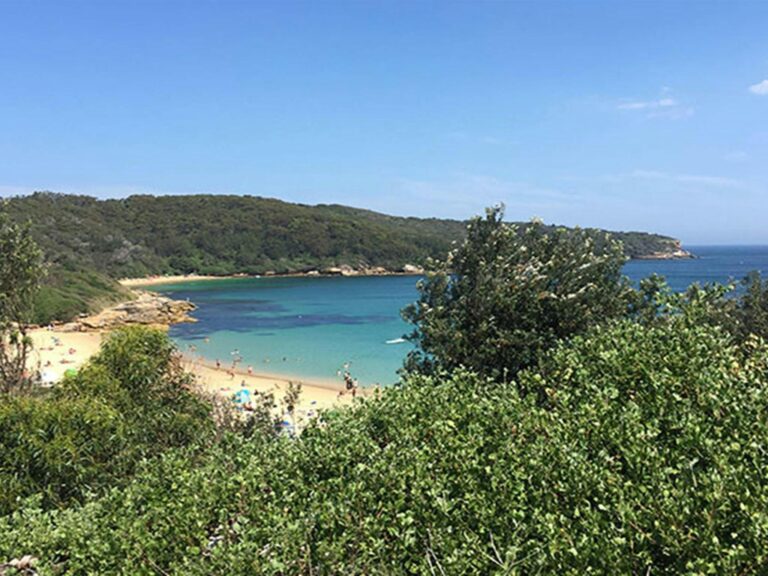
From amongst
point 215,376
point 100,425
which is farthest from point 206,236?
point 100,425

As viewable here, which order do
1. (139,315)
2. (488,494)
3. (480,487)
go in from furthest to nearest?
1. (139,315)
2. (480,487)
3. (488,494)

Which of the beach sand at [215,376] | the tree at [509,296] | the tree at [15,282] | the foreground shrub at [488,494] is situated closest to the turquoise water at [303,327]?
the beach sand at [215,376]

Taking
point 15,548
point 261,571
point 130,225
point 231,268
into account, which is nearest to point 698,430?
point 261,571

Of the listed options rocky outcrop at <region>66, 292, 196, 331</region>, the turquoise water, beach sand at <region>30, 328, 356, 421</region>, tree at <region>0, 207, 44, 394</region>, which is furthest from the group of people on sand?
tree at <region>0, 207, 44, 394</region>

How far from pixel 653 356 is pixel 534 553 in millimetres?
3748

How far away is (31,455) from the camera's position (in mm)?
10352

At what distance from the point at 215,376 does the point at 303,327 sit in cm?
2127

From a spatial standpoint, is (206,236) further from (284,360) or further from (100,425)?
(100,425)

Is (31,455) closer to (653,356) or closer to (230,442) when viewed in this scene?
(230,442)

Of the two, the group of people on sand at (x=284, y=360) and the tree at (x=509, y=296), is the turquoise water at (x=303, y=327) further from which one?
the tree at (x=509, y=296)

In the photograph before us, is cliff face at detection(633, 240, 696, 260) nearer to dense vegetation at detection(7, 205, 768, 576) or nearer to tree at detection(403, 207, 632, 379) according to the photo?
tree at detection(403, 207, 632, 379)

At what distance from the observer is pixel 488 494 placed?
16.9 ft

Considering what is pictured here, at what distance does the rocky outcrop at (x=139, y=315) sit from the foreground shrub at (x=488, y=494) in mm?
55192

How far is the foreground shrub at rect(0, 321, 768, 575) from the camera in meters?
4.14
